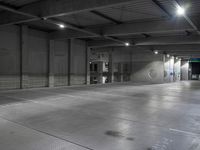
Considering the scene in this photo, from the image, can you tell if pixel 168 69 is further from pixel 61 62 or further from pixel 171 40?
pixel 61 62

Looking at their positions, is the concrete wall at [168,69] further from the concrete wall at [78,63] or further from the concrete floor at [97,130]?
the concrete floor at [97,130]

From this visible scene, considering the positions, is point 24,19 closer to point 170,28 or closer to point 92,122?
point 92,122

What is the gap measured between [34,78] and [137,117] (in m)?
9.56

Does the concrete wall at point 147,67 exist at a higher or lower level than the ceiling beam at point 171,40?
lower

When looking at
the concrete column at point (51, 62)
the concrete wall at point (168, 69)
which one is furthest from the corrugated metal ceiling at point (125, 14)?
the concrete wall at point (168, 69)

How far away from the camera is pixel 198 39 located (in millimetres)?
12055

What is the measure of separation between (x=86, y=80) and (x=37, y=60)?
5322mm

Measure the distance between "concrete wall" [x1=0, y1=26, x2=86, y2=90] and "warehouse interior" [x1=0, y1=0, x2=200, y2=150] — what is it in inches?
2.4

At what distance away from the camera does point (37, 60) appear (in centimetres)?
1263

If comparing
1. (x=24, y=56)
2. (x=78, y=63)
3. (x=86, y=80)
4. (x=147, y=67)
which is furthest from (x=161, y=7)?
(x=147, y=67)

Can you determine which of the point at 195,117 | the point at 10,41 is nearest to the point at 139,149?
the point at 195,117

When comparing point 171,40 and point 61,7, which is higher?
point 61,7

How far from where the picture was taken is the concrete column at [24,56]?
11.3 m

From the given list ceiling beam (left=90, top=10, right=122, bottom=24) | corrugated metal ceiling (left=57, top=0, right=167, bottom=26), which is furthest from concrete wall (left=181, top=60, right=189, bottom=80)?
corrugated metal ceiling (left=57, top=0, right=167, bottom=26)
